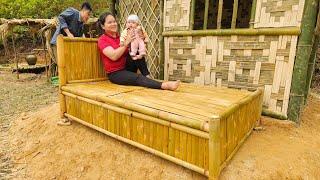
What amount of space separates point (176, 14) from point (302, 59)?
200cm

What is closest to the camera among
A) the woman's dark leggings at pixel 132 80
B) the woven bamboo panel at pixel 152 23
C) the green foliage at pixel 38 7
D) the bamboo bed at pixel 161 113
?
the bamboo bed at pixel 161 113

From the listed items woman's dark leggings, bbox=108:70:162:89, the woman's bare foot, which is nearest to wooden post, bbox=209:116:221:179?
the woman's bare foot

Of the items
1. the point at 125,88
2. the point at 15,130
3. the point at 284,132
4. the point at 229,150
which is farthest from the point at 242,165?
the point at 15,130

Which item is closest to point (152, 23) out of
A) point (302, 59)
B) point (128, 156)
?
point (302, 59)

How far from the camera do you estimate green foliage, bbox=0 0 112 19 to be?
44.4 ft

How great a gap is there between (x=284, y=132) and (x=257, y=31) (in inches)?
51.1

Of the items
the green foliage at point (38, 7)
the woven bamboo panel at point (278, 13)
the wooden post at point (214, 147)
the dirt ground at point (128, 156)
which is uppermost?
the green foliage at point (38, 7)

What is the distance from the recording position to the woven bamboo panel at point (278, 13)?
116 inches

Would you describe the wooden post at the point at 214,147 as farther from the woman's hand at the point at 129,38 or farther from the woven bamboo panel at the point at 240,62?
the woman's hand at the point at 129,38

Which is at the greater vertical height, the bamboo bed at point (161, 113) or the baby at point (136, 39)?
the baby at point (136, 39)

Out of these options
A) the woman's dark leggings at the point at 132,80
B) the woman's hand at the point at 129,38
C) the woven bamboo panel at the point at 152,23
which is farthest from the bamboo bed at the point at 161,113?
the woven bamboo panel at the point at 152,23

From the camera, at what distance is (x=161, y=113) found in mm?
2150

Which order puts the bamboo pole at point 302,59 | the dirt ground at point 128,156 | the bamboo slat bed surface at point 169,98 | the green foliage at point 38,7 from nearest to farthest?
the bamboo slat bed surface at point 169,98, the dirt ground at point 128,156, the bamboo pole at point 302,59, the green foliage at point 38,7

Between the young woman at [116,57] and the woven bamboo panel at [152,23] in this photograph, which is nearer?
the young woman at [116,57]
